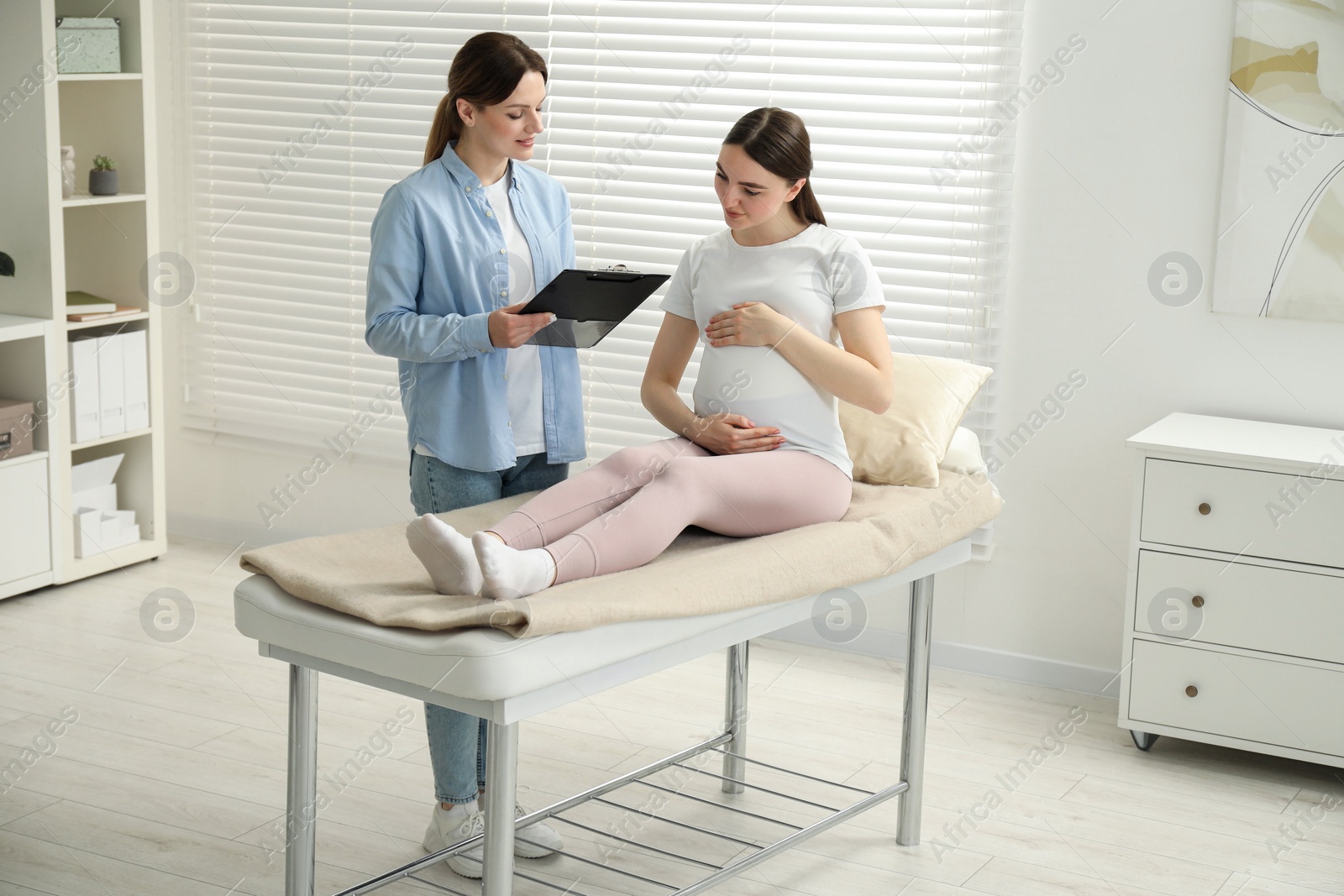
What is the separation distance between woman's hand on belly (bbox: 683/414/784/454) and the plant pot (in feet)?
7.88

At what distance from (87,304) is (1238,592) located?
3.11 meters

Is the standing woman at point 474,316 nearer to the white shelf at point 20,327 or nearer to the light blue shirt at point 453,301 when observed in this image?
the light blue shirt at point 453,301

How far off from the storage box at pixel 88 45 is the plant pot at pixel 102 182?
0.28 m

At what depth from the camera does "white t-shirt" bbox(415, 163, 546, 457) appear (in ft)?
7.43

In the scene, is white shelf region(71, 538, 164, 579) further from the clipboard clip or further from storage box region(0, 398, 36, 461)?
the clipboard clip

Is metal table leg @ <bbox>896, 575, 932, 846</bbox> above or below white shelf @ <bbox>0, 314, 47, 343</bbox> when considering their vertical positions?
below

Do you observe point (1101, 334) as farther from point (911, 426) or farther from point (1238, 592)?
point (911, 426)

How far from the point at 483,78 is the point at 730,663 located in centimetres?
123

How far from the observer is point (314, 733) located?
1.91 m

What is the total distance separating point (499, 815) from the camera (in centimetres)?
167

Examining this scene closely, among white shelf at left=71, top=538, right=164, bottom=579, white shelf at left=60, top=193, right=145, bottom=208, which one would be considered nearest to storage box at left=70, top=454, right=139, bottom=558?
white shelf at left=71, top=538, right=164, bottom=579

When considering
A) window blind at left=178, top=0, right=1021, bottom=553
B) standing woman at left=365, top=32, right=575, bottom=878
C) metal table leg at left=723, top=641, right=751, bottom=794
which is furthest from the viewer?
window blind at left=178, top=0, right=1021, bottom=553

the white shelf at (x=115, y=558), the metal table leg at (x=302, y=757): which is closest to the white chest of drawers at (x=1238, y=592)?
the metal table leg at (x=302, y=757)

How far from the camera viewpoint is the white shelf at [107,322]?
3773mm
